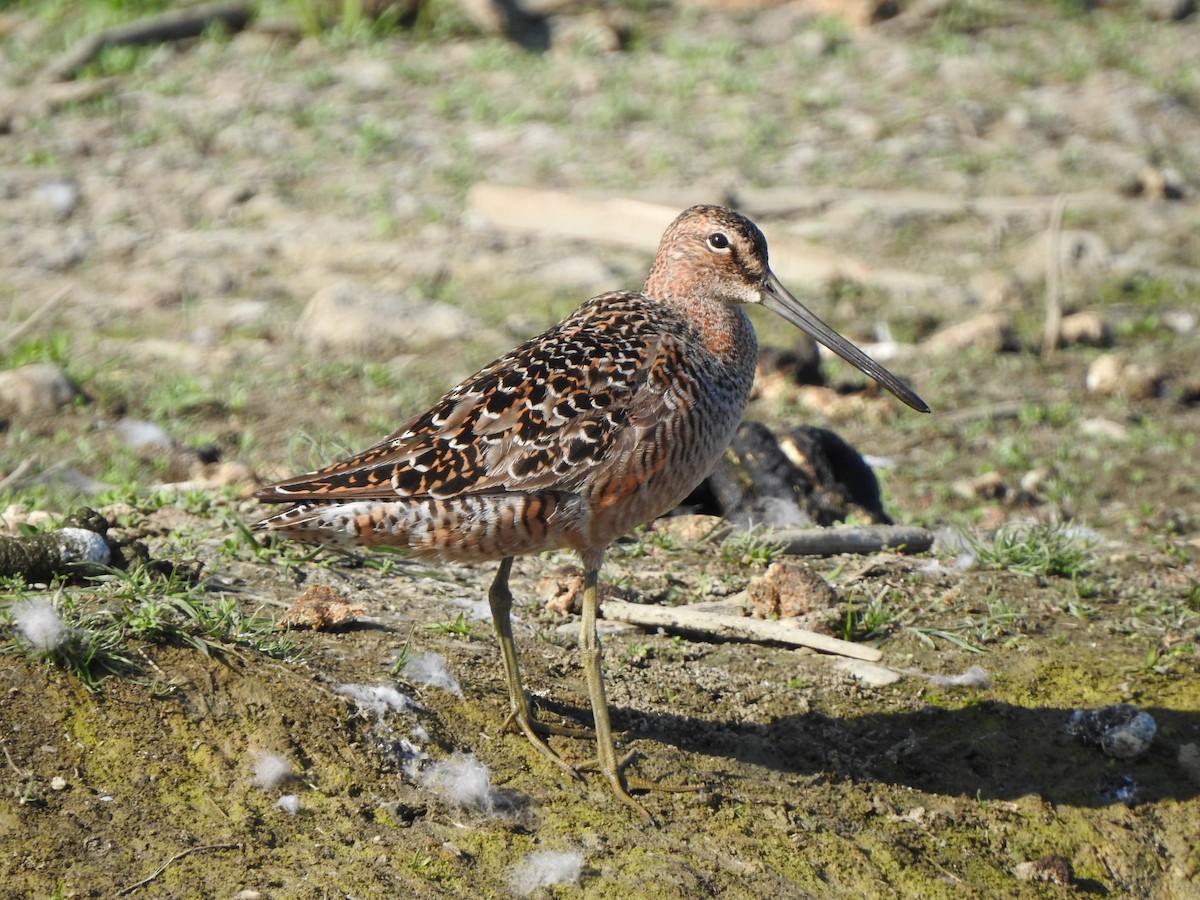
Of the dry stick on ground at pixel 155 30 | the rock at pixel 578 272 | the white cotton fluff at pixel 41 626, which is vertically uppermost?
the white cotton fluff at pixel 41 626

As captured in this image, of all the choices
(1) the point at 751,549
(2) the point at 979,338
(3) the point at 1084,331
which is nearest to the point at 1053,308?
(3) the point at 1084,331

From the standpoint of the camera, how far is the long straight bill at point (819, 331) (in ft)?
15.8

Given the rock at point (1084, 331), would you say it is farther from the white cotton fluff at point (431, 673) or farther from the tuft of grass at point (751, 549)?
the white cotton fluff at point (431, 673)

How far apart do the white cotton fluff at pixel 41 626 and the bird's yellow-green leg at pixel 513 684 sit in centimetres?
115

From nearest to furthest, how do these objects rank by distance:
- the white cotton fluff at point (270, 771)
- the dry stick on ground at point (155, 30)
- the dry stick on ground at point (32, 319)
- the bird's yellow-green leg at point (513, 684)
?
the white cotton fluff at point (270, 771) → the bird's yellow-green leg at point (513, 684) → the dry stick on ground at point (32, 319) → the dry stick on ground at point (155, 30)

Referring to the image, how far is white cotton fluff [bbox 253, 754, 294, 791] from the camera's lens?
148 inches

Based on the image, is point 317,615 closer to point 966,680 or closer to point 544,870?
point 544,870

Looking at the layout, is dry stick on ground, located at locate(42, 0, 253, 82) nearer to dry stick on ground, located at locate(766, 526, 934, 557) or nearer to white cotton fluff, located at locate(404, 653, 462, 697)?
dry stick on ground, located at locate(766, 526, 934, 557)

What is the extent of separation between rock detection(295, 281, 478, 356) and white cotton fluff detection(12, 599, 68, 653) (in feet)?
13.0

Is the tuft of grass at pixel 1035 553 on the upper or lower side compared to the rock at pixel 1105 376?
upper

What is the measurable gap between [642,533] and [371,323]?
2.87m

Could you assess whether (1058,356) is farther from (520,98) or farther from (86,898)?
(86,898)

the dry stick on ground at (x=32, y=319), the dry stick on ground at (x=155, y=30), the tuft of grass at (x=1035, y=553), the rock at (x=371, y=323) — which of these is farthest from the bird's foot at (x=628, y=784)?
the dry stick on ground at (x=155, y=30)

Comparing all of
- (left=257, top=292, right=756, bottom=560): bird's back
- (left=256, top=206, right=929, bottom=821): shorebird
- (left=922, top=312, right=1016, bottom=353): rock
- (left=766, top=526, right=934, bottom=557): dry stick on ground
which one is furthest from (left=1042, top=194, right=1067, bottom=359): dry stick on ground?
(left=257, top=292, right=756, bottom=560): bird's back
